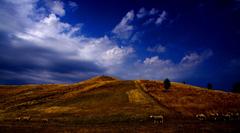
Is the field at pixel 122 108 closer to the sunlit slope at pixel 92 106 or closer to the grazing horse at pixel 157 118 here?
the sunlit slope at pixel 92 106

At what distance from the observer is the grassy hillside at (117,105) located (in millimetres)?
58062

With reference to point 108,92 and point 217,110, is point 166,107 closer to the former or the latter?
point 217,110

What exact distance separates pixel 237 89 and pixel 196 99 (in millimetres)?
46216

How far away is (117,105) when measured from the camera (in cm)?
6969

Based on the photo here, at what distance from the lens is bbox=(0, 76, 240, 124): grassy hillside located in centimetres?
5806

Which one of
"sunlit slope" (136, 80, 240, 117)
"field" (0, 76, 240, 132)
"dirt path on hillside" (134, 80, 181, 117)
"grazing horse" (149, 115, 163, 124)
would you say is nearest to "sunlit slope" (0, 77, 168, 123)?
"field" (0, 76, 240, 132)

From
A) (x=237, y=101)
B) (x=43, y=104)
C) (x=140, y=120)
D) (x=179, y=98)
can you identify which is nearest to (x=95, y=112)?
(x=140, y=120)

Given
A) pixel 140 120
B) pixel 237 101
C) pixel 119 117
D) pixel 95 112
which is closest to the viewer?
pixel 140 120

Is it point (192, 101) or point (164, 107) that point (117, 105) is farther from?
point (192, 101)

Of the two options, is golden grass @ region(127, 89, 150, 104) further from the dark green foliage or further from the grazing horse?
the dark green foliage

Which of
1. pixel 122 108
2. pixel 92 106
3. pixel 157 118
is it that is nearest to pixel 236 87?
pixel 122 108

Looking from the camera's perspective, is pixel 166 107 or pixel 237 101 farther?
pixel 237 101

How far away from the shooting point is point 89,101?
77.6 meters

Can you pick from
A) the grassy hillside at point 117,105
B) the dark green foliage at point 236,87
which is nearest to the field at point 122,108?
the grassy hillside at point 117,105
